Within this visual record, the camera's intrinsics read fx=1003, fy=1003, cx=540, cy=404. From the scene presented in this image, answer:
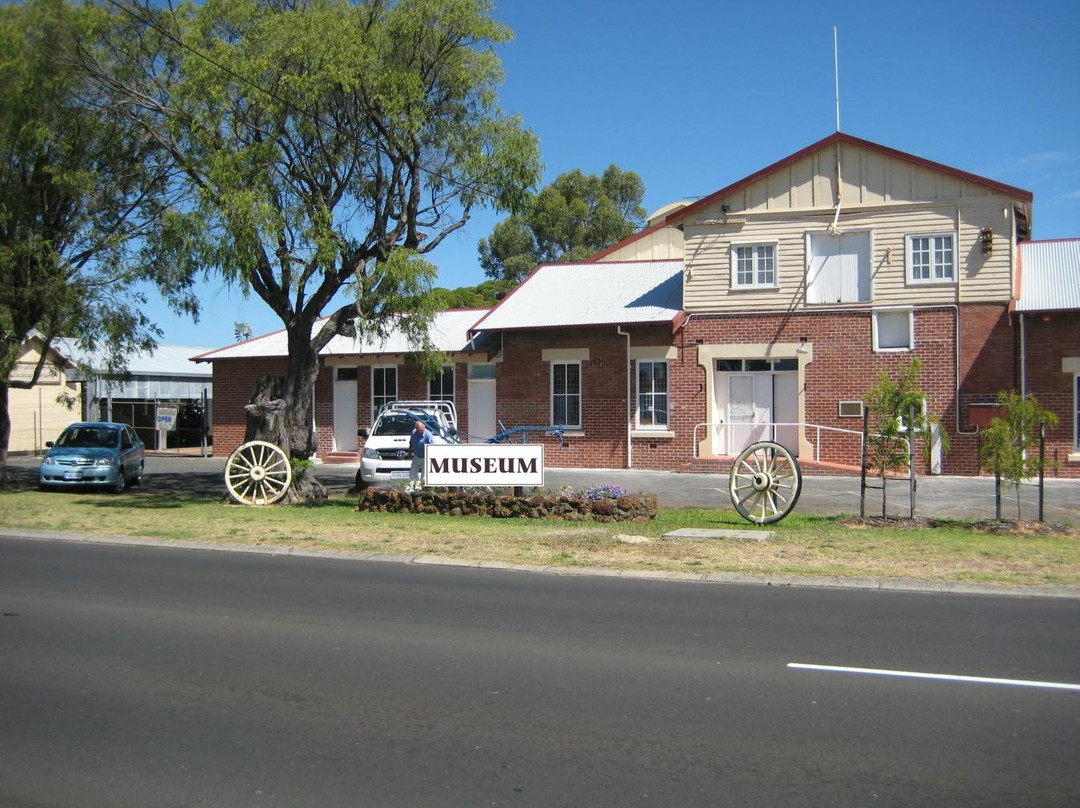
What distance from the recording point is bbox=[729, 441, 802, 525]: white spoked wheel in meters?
15.2

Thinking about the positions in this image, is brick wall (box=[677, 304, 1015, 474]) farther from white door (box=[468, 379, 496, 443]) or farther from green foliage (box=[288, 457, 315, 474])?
green foliage (box=[288, 457, 315, 474])

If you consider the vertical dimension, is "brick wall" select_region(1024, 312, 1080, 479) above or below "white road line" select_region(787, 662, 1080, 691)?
above

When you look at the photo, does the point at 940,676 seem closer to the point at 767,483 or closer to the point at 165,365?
the point at 767,483

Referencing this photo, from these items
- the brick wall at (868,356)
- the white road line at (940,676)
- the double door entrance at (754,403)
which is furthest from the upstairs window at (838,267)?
the white road line at (940,676)

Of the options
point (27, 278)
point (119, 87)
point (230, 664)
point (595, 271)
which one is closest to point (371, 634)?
point (230, 664)

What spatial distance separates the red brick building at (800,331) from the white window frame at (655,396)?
4 centimetres

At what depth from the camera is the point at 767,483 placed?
15195 millimetres

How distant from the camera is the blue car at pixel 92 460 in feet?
72.7

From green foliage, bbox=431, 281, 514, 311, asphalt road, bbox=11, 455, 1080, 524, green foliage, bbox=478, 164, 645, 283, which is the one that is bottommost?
asphalt road, bbox=11, 455, 1080, 524

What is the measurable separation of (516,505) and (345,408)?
14.3 m

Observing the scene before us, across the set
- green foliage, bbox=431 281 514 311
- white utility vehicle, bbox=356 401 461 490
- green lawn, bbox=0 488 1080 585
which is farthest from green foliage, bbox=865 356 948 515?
green foliage, bbox=431 281 514 311

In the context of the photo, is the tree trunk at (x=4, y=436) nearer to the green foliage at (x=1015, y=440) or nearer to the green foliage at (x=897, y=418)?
the green foliage at (x=897, y=418)

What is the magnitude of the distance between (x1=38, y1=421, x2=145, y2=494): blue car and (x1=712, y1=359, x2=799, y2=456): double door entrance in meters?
14.0

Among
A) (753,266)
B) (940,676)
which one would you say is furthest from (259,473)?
(940,676)
